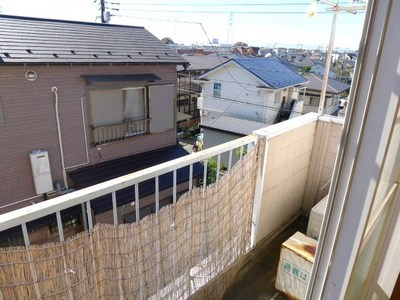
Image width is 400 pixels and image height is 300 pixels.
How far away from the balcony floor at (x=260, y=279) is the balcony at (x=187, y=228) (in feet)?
0.21

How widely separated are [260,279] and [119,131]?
4.81m

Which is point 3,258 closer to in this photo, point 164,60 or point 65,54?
point 65,54

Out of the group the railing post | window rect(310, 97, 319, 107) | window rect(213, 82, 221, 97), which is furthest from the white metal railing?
window rect(310, 97, 319, 107)

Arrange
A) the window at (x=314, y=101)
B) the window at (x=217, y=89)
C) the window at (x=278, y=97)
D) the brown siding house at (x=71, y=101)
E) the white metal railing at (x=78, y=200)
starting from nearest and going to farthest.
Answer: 1. the white metal railing at (x=78, y=200)
2. the brown siding house at (x=71, y=101)
3. the window at (x=278, y=97)
4. the window at (x=217, y=89)
5. the window at (x=314, y=101)

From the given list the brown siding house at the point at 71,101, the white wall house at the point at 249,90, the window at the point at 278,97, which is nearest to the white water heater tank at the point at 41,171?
→ the brown siding house at the point at 71,101

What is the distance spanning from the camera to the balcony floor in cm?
191

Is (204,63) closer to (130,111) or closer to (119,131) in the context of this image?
(130,111)

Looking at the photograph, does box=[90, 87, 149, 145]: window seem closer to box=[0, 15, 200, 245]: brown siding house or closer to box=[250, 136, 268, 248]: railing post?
box=[0, 15, 200, 245]: brown siding house

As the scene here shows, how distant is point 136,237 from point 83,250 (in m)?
0.23

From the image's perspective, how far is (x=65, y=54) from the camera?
5262 mm

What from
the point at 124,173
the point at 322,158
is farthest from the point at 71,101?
the point at 322,158

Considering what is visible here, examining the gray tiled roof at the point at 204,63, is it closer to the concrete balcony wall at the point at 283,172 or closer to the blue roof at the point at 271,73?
the blue roof at the point at 271,73

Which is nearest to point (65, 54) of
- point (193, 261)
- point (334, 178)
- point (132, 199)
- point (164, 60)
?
point (164, 60)

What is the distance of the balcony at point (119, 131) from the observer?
5.80 m
